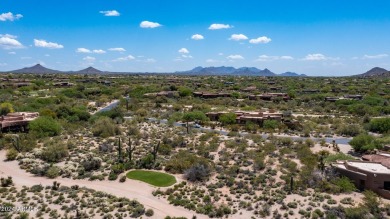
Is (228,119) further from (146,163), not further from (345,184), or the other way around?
(345,184)

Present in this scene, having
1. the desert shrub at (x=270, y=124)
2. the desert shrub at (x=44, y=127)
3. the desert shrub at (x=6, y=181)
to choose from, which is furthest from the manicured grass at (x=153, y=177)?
the desert shrub at (x=270, y=124)

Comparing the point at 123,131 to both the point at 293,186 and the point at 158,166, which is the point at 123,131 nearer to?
the point at 158,166

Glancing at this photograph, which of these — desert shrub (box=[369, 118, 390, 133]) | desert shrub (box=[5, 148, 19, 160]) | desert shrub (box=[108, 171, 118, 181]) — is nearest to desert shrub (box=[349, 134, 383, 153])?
desert shrub (box=[369, 118, 390, 133])

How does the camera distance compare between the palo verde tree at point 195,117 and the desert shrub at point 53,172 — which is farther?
the palo verde tree at point 195,117

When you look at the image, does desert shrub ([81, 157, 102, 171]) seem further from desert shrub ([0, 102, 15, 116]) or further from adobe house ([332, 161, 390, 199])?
desert shrub ([0, 102, 15, 116])

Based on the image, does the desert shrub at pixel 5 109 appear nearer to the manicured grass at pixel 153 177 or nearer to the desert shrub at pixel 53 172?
the desert shrub at pixel 53 172
